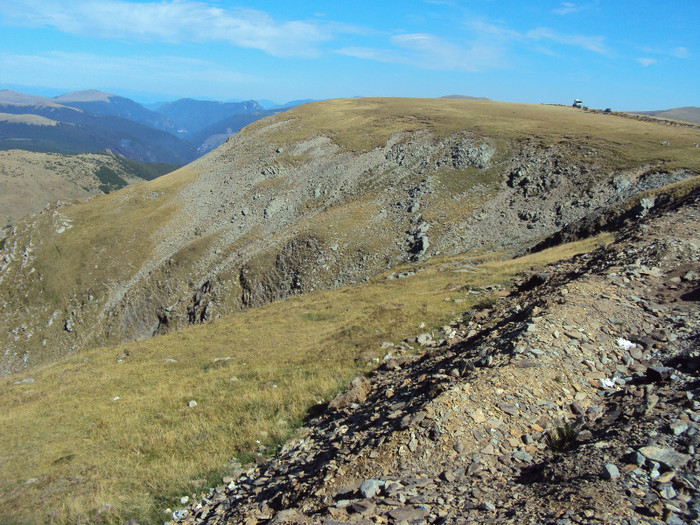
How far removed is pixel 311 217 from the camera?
58469mm

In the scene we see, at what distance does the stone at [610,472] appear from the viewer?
538 cm

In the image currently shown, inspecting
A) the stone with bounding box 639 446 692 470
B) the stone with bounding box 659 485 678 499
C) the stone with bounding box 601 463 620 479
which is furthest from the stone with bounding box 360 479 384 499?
the stone with bounding box 639 446 692 470

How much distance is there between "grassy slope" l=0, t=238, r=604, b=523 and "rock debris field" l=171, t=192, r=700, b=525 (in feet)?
5.95

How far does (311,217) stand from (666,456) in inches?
2155

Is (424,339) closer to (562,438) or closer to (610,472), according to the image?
(562,438)

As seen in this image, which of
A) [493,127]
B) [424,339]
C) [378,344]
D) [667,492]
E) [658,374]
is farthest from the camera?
[493,127]

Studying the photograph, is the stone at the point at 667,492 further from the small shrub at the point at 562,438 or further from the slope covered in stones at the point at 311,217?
the slope covered in stones at the point at 311,217

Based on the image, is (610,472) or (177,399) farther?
(177,399)

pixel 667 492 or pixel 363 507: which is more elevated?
pixel 667 492

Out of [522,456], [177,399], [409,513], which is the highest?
[522,456]

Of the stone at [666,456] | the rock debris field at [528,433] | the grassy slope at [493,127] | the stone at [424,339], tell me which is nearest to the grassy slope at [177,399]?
the stone at [424,339]

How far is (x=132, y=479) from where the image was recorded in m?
10.4

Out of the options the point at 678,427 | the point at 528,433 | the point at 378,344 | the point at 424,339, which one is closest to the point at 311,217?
the point at 378,344

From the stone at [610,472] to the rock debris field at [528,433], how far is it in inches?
1.0
